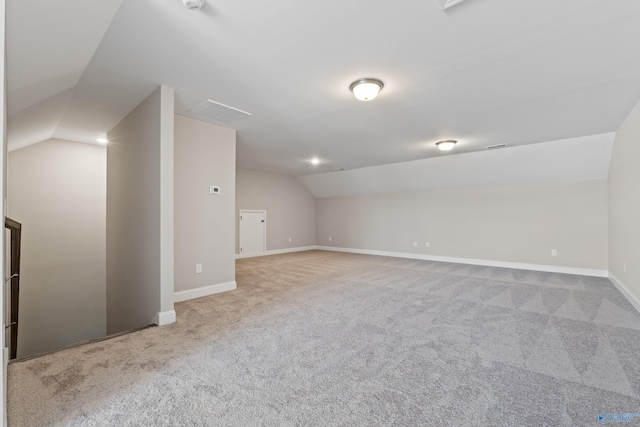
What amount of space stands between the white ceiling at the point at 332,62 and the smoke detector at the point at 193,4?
Answer: 0.31 ft

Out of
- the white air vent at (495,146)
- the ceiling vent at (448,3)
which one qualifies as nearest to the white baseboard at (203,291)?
the ceiling vent at (448,3)

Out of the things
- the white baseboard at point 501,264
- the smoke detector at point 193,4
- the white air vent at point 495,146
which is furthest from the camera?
the white baseboard at point 501,264

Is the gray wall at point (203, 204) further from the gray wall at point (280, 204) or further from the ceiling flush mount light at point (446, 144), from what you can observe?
the ceiling flush mount light at point (446, 144)

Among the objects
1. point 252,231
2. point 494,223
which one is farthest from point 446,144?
point 252,231

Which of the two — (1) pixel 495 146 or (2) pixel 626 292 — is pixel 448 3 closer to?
(1) pixel 495 146

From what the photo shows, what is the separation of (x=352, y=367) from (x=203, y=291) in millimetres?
2740

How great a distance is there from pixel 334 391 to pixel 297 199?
7.87 m

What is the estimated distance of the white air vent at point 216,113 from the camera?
11.7 feet

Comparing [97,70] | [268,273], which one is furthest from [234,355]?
[268,273]

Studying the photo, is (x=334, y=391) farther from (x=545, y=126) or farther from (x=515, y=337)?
(x=545, y=126)

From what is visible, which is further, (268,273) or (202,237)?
(268,273)

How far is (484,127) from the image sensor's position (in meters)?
4.37

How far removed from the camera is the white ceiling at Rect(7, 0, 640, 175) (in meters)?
1.97

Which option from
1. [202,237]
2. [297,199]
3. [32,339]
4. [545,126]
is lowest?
[32,339]
